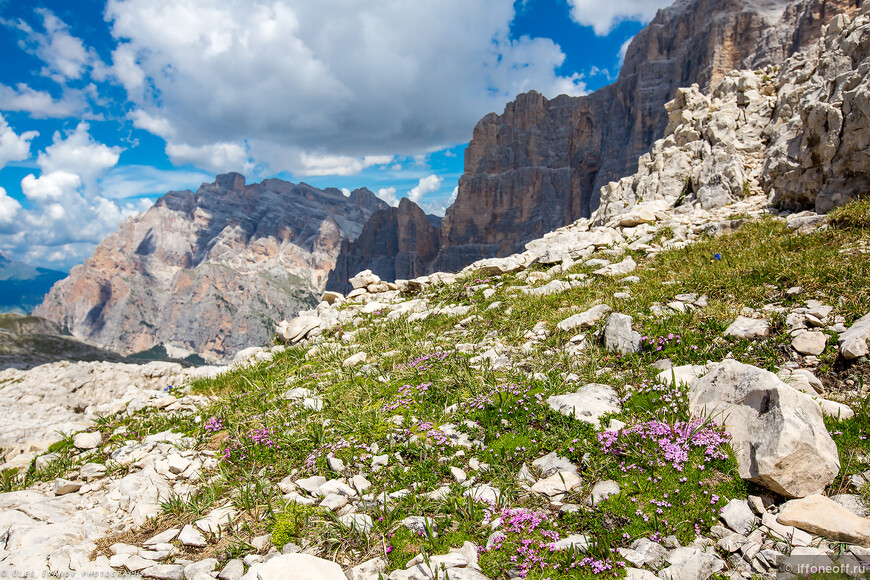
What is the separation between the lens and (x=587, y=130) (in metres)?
168

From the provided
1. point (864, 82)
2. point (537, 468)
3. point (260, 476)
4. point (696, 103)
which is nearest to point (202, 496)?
point (260, 476)

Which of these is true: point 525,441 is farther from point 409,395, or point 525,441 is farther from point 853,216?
point 853,216

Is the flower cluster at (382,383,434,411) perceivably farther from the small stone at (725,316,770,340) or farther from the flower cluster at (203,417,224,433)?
the small stone at (725,316,770,340)

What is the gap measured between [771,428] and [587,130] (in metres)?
183

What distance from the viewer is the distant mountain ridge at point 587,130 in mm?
104875

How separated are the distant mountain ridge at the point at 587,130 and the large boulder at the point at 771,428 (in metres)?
121

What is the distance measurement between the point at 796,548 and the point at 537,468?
258 centimetres

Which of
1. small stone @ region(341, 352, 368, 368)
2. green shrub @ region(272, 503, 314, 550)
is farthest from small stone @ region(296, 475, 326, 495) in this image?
small stone @ region(341, 352, 368, 368)

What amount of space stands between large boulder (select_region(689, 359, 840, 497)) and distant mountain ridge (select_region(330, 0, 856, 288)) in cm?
12070

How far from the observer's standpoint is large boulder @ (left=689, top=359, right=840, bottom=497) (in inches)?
173

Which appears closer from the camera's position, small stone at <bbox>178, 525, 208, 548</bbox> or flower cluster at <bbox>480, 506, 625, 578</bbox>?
flower cluster at <bbox>480, 506, 625, 578</bbox>

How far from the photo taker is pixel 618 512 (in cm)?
459

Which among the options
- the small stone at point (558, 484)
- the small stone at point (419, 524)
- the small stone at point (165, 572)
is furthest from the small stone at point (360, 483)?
the small stone at point (558, 484)

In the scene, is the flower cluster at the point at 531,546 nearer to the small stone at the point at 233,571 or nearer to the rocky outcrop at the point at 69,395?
the small stone at the point at 233,571
